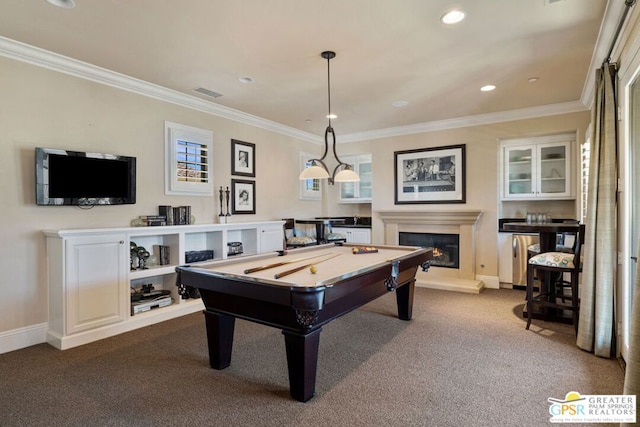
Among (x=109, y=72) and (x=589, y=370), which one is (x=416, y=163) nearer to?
(x=589, y=370)

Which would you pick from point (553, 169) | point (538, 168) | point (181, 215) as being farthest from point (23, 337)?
point (553, 169)

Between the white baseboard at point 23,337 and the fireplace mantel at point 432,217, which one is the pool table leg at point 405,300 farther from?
the white baseboard at point 23,337

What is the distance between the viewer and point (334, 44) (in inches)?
118

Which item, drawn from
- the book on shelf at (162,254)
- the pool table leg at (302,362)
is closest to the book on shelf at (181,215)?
the book on shelf at (162,254)

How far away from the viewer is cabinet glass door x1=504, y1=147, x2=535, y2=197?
210 inches

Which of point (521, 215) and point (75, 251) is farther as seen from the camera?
point (521, 215)

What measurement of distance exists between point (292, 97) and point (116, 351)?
11.0 ft

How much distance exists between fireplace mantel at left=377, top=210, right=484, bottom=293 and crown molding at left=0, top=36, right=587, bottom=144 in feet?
4.67

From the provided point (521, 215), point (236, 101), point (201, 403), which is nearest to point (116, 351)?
point (201, 403)

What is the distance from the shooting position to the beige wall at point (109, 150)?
306 cm

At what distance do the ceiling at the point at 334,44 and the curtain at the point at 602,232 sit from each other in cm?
57

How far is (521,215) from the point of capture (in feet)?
18.5

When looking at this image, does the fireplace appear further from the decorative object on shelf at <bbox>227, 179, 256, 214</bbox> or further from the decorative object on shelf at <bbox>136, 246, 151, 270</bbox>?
the decorative object on shelf at <bbox>136, 246, 151, 270</bbox>

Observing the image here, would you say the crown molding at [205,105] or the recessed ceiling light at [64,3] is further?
the crown molding at [205,105]
